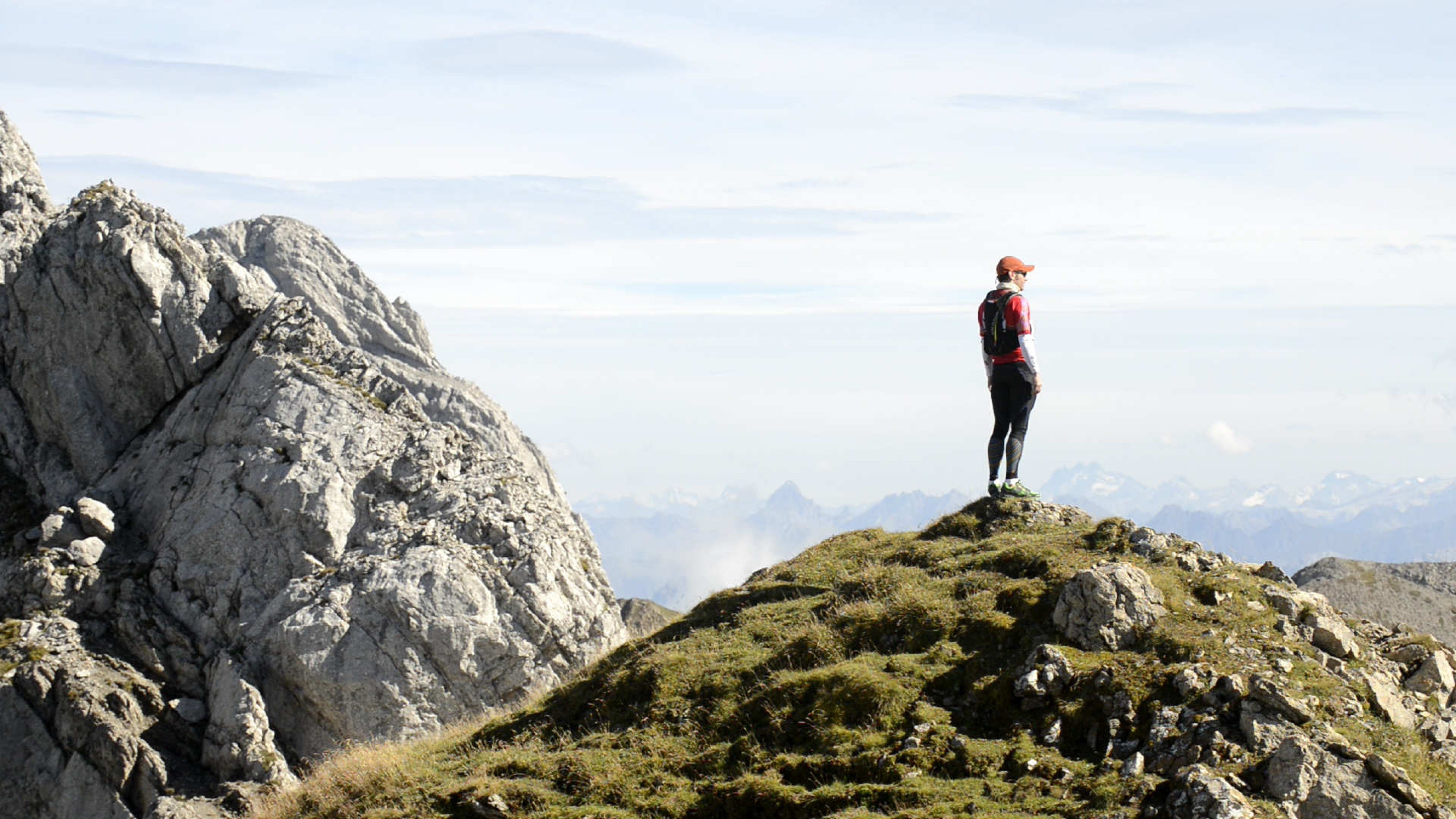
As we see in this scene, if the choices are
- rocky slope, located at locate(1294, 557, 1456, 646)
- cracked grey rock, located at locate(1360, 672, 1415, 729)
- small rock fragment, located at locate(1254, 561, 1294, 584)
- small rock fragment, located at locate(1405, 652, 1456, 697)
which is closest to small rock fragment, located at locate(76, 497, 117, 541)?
small rock fragment, located at locate(1254, 561, 1294, 584)

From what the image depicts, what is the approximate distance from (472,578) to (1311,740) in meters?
24.2

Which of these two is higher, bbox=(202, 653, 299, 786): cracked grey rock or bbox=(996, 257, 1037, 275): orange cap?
bbox=(996, 257, 1037, 275): orange cap

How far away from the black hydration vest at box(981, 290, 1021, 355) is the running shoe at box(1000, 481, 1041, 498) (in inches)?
129

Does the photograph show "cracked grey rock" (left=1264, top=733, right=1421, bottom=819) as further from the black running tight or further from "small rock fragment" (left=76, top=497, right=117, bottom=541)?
"small rock fragment" (left=76, top=497, right=117, bottom=541)

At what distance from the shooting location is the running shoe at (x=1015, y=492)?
2672 cm

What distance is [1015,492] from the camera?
26.8 m

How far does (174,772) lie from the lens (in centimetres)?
3086

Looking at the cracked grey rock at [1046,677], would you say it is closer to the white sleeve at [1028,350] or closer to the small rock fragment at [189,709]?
the white sleeve at [1028,350]

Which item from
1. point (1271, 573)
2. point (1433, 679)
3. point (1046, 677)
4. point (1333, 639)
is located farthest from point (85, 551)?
point (1433, 679)

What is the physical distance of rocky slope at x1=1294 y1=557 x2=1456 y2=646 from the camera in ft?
143

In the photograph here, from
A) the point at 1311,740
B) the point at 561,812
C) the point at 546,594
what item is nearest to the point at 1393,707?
the point at 1311,740

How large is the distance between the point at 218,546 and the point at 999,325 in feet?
82.6

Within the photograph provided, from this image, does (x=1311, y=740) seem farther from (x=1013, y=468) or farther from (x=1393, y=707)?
(x=1013, y=468)

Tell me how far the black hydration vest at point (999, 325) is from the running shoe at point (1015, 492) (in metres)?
3.28
